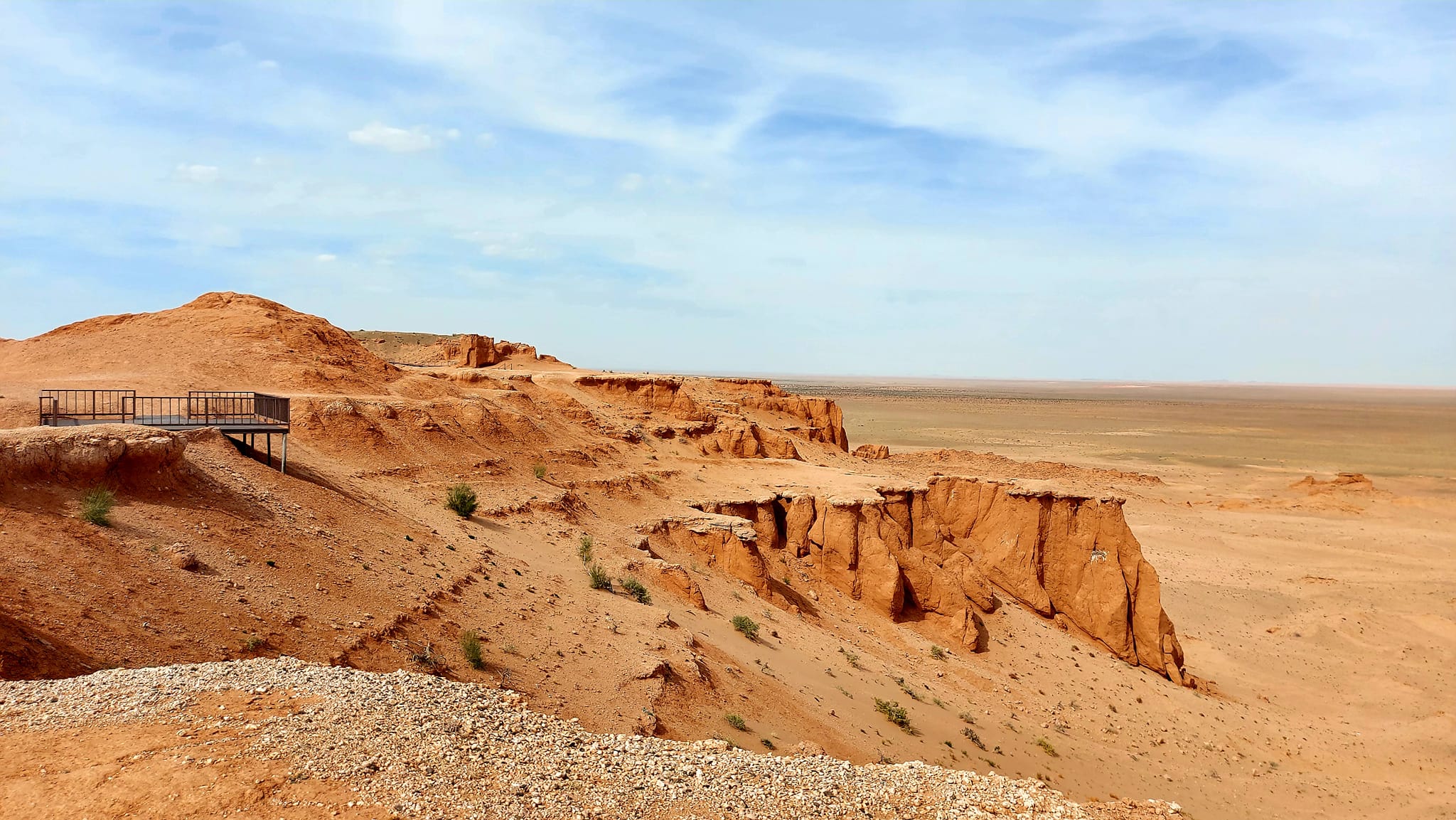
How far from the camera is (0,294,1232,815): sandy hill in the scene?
1161 cm

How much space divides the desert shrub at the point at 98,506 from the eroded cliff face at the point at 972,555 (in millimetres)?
13952

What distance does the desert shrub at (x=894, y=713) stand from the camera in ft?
51.4

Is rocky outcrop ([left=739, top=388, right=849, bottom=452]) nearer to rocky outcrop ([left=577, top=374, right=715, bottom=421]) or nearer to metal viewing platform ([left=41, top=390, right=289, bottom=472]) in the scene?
rocky outcrop ([left=577, top=374, right=715, bottom=421])

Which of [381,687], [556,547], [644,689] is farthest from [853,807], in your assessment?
[556,547]

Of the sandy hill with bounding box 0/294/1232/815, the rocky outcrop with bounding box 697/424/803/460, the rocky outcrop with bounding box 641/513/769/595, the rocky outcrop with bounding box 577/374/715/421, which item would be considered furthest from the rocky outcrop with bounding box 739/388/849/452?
the rocky outcrop with bounding box 641/513/769/595

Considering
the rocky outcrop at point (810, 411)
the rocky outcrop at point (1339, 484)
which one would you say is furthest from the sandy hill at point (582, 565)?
the rocky outcrop at point (1339, 484)

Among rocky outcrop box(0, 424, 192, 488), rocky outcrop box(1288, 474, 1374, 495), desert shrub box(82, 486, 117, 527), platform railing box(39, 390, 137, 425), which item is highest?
platform railing box(39, 390, 137, 425)

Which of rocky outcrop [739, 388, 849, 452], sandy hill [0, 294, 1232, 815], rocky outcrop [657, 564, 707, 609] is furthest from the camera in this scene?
rocky outcrop [739, 388, 849, 452]

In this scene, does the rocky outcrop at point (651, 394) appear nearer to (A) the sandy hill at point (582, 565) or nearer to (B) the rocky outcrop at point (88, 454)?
(A) the sandy hill at point (582, 565)

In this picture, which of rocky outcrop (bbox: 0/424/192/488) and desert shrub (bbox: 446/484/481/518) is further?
desert shrub (bbox: 446/484/481/518)

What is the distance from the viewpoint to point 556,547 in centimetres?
2045

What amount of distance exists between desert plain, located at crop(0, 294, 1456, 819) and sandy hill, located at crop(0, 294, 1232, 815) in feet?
0.28

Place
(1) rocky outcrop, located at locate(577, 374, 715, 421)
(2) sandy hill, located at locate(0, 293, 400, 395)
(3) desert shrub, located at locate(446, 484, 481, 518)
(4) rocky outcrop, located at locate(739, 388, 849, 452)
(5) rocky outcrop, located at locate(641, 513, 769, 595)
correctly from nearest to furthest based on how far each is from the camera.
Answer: (3) desert shrub, located at locate(446, 484, 481, 518) < (5) rocky outcrop, located at locate(641, 513, 769, 595) < (2) sandy hill, located at locate(0, 293, 400, 395) < (1) rocky outcrop, located at locate(577, 374, 715, 421) < (4) rocky outcrop, located at locate(739, 388, 849, 452)

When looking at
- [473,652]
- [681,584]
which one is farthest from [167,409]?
[473,652]
